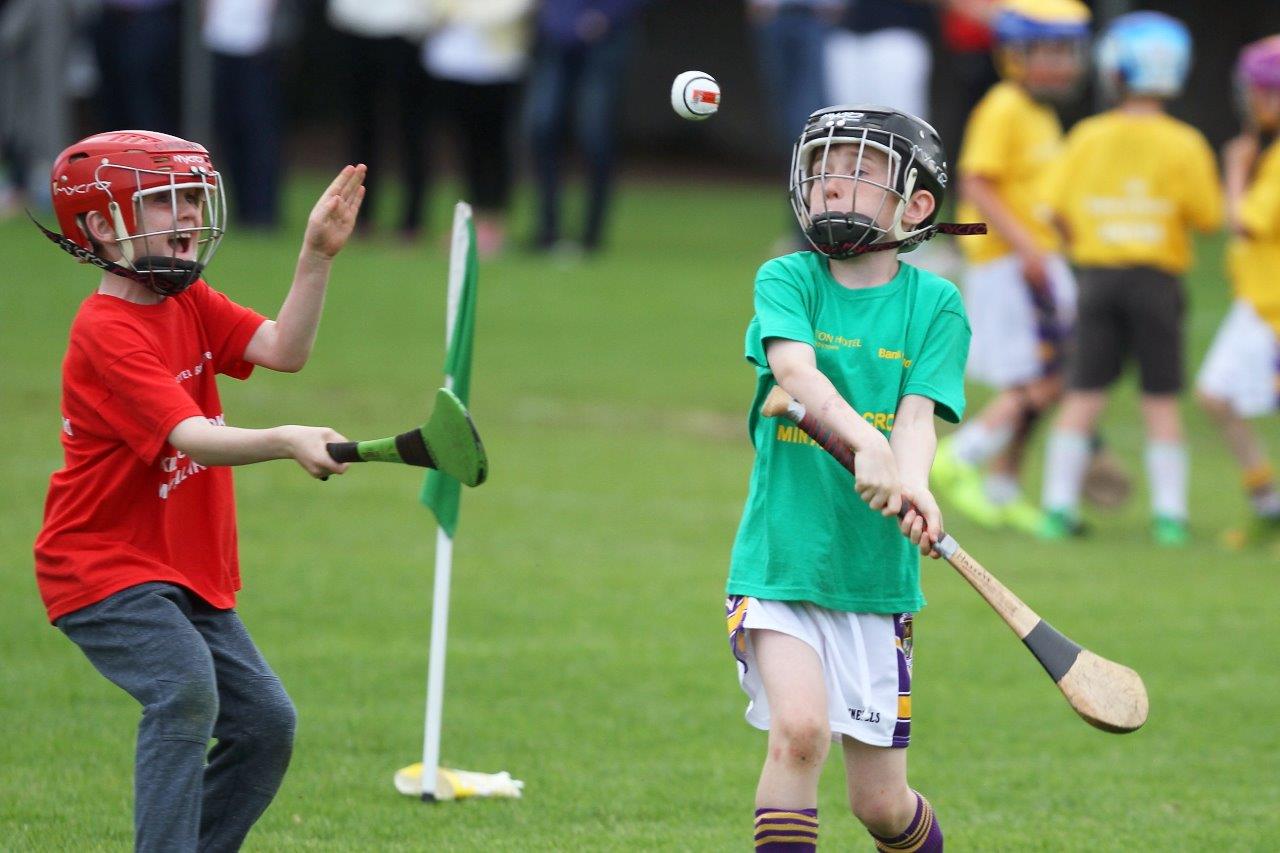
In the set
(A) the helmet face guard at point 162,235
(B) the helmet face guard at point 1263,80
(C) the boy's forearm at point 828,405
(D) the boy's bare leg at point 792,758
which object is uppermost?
(B) the helmet face guard at point 1263,80

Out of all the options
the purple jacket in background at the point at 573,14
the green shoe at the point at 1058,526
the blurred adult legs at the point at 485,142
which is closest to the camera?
the green shoe at the point at 1058,526

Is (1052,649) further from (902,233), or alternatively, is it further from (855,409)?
(902,233)

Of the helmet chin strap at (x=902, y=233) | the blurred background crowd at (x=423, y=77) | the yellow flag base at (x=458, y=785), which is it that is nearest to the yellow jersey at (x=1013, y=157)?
the yellow flag base at (x=458, y=785)

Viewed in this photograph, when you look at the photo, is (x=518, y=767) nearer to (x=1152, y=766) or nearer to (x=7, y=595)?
(x=1152, y=766)

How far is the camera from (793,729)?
11.7 ft

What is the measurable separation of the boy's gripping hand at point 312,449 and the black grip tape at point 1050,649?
1425mm

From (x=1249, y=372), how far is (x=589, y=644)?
3639mm

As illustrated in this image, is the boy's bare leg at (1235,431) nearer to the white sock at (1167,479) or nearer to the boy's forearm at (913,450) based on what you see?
the white sock at (1167,479)

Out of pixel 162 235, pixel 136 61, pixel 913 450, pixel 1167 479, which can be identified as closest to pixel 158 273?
pixel 162 235

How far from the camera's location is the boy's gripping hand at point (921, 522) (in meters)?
3.51

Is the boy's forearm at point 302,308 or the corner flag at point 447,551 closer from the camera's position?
the boy's forearm at point 302,308

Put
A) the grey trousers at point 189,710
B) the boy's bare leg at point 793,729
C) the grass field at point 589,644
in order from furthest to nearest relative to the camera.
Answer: the grass field at point 589,644
the boy's bare leg at point 793,729
the grey trousers at point 189,710

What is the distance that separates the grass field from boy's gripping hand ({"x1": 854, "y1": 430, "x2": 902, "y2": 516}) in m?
1.24

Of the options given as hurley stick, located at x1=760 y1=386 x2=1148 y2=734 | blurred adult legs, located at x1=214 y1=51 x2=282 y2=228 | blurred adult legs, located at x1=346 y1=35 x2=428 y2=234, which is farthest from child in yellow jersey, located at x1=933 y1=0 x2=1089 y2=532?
blurred adult legs, located at x1=214 y1=51 x2=282 y2=228
